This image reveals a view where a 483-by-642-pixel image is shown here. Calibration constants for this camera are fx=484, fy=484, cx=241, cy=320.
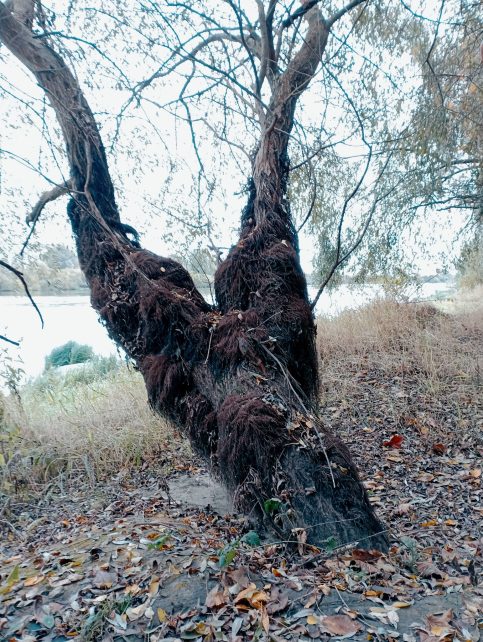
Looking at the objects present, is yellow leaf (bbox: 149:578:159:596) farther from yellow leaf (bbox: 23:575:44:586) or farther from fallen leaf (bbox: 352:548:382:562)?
fallen leaf (bbox: 352:548:382:562)

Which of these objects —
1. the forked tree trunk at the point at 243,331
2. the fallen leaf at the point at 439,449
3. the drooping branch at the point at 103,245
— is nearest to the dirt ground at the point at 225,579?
the forked tree trunk at the point at 243,331

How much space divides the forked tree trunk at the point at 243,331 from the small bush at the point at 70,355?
26.7 feet

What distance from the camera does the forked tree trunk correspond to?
2.87m

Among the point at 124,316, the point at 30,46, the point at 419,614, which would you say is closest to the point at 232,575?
the point at 419,614

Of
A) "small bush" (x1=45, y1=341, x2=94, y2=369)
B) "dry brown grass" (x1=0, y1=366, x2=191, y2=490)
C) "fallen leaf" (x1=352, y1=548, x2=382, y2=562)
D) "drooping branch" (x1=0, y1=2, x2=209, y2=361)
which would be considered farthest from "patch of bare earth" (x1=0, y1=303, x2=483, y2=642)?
"small bush" (x1=45, y1=341, x2=94, y2=369)

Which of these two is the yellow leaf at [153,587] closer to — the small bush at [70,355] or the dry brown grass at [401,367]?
the dry brown grass at [401,367]

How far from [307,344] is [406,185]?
4.51m

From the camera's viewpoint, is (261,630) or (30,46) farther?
(30,46)

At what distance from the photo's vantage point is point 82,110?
3928 mm

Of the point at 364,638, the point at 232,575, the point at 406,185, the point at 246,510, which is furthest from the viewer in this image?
the point at 406,185

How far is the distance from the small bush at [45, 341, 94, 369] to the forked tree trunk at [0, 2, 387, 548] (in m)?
8.13

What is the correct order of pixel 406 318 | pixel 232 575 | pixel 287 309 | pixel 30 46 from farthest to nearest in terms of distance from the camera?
pixel 406 318 < pixel 30 46 < pixel 287 309 < pixel 232 575

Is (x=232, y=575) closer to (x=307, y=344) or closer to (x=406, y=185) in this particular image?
(x=307, y=344)

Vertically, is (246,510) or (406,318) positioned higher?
(406,318)
